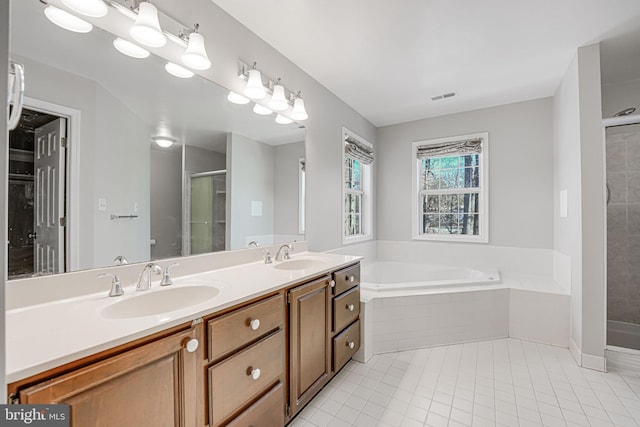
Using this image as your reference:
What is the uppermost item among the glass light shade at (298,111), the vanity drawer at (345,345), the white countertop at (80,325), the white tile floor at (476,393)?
the glass light shade at (298,111)

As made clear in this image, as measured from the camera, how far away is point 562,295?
250cm

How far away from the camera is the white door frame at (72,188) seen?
1.17m

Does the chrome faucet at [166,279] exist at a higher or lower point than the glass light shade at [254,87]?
lower

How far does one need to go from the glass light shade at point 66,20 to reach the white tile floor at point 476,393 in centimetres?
220

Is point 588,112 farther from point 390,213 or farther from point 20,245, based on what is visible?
point 20,245

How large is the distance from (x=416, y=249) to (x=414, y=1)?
285cm

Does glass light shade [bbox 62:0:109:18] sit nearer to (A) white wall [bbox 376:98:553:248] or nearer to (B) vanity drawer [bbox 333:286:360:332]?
(B) vanity drawer [bbox 333:286:360:332]

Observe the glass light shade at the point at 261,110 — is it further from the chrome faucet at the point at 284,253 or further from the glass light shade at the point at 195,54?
the chrome faucet at the point at 284,253

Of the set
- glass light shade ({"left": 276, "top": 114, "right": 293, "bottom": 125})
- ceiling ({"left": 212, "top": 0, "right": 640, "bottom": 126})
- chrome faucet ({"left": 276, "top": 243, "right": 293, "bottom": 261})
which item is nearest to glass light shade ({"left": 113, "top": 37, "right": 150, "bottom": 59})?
ceiling ({"left": 212, "top": 0, "right": 640, "bottom": 126})

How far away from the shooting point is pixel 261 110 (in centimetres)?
215

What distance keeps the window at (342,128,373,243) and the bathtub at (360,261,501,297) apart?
0.47 metres

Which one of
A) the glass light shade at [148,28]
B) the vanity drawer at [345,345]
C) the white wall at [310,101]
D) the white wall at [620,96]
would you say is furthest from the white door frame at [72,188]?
the white wall at [620,96]

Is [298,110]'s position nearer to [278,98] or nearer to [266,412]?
[278,98]

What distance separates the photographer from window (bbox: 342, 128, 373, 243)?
11.0 ft
